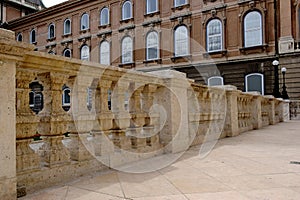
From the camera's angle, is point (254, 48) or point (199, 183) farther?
point (254, 48)

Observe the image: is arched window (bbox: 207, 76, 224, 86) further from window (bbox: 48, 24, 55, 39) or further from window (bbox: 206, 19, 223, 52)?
window (bbox: 48, 24, 55, 39)

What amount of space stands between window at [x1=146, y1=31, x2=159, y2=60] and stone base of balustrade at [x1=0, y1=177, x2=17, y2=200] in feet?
66.7

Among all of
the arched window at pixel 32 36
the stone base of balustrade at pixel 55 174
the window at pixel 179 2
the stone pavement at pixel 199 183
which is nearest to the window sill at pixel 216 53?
the window at pixel 179 2

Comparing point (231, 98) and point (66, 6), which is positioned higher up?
point (66, 6)

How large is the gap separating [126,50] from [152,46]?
2.71 meters

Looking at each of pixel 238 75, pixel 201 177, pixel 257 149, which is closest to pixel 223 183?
pixel 201 177

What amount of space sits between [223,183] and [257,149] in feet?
7.22

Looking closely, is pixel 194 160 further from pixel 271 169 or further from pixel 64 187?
pixel 64 187

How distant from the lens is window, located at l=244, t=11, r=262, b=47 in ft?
59.4

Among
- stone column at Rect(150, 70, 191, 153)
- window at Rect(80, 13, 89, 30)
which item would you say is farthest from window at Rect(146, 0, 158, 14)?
stone column at Rect(150, 70, 191, 153)

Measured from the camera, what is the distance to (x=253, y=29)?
59.9 ft

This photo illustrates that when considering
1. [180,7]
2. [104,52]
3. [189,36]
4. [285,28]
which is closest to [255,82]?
[285,28]

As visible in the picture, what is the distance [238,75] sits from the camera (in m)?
18.5

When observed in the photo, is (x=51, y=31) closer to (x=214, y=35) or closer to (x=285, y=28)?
(x=214, y=35)
